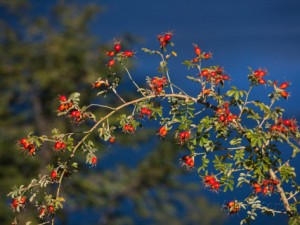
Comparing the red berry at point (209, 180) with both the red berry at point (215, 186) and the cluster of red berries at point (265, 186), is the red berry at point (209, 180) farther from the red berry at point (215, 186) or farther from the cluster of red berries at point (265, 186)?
the cluster of red berries at point (265, 186)

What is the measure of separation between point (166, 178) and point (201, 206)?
1.36 m

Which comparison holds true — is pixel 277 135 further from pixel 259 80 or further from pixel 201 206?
pixel 201 206

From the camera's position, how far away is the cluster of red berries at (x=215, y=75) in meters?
2.57

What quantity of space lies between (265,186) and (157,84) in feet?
2.36

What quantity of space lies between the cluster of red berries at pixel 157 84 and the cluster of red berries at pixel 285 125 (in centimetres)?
57

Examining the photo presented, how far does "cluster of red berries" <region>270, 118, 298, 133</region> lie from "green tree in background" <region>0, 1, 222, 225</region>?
34.1 ft

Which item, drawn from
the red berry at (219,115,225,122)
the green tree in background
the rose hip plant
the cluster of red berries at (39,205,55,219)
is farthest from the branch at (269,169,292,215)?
the green tree in background

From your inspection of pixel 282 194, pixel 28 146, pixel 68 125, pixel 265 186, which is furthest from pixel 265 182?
pixel 68 125

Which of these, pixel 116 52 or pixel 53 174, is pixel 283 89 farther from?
pixel 53 174

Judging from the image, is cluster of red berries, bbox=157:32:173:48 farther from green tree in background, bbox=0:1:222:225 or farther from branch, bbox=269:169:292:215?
green tree in background, bbox=0:1:222:225

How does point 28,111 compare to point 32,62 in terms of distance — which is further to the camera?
point 28,111

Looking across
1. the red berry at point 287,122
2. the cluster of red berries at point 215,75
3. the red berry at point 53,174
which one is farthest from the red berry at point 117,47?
the red berry at point 287,122

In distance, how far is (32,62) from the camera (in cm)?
1317

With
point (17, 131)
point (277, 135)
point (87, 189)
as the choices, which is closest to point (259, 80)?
point (277, 135)
